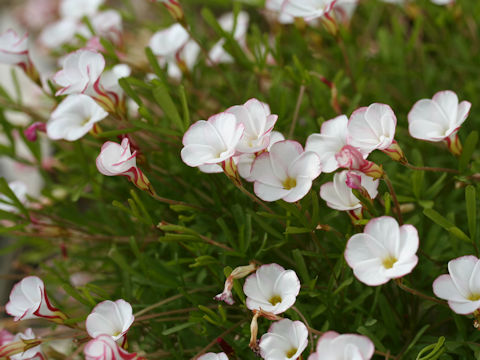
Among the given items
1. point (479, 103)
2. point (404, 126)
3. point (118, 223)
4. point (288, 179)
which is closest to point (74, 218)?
point (118, 223)

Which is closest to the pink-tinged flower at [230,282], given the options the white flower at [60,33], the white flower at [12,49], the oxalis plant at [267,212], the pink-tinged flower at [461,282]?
the oxalis plant at [267,212]

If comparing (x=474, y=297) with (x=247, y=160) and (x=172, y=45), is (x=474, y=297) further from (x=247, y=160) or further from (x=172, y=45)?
(x=172, y=45)

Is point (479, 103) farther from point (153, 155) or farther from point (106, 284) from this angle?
point (106, 284)

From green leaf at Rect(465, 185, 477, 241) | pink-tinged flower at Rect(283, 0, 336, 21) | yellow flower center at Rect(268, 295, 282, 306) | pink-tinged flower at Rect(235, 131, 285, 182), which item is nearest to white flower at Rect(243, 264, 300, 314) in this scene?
yellow flower center at Rect(268, 295, 282, 306)

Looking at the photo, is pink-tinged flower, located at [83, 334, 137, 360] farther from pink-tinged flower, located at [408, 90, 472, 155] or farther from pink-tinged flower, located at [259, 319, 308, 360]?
pink-tinged flower, located at [408, 90, 472, 155]

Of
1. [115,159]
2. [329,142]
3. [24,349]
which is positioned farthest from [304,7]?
[24,349]

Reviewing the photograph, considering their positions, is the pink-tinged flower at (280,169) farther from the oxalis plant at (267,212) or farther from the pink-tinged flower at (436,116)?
the pink-tinged flower at (436,116)
